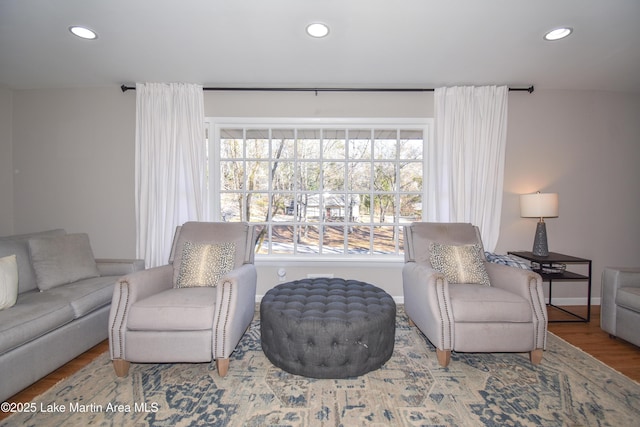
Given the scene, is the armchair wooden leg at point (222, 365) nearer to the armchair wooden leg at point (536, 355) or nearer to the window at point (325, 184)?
the window at point (325, 184)

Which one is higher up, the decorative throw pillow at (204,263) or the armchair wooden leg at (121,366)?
the decorative throw pillow at (204,263)

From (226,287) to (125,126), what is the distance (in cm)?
260

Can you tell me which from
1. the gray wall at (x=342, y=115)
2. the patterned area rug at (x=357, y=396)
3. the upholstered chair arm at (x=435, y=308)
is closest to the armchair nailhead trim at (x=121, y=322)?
the patterned area rug at (x=357, y=396)

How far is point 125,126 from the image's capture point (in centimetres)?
325

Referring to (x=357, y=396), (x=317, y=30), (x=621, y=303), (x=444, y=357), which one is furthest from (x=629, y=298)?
(x=317, y=30)

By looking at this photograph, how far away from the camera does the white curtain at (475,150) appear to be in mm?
3113

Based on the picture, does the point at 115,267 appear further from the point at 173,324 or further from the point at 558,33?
the point at 558,33

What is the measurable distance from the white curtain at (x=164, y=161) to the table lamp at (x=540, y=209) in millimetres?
3463

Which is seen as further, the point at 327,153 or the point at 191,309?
the point at 327,153

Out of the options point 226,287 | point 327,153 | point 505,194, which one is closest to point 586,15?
point 505,194

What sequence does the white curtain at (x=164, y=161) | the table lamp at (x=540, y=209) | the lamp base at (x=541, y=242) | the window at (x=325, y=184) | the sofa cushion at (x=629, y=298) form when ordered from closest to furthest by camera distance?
1. the sofa cushion at (x=629, y=298)
2. the table lamp at (x=540, y=209)
3. the lamp base at (x=541, y=242)
4. the white curtain at (x=164, y=161)
5. the window at (x=325, y=184)

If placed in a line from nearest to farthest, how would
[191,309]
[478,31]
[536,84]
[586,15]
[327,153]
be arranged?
[191,309], [586,15], [478,31], [536,84], [327,153]

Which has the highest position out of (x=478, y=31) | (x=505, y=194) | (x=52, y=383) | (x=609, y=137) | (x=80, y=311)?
(x=478, y=31)

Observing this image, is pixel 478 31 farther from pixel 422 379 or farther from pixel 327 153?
pixel 422 379
